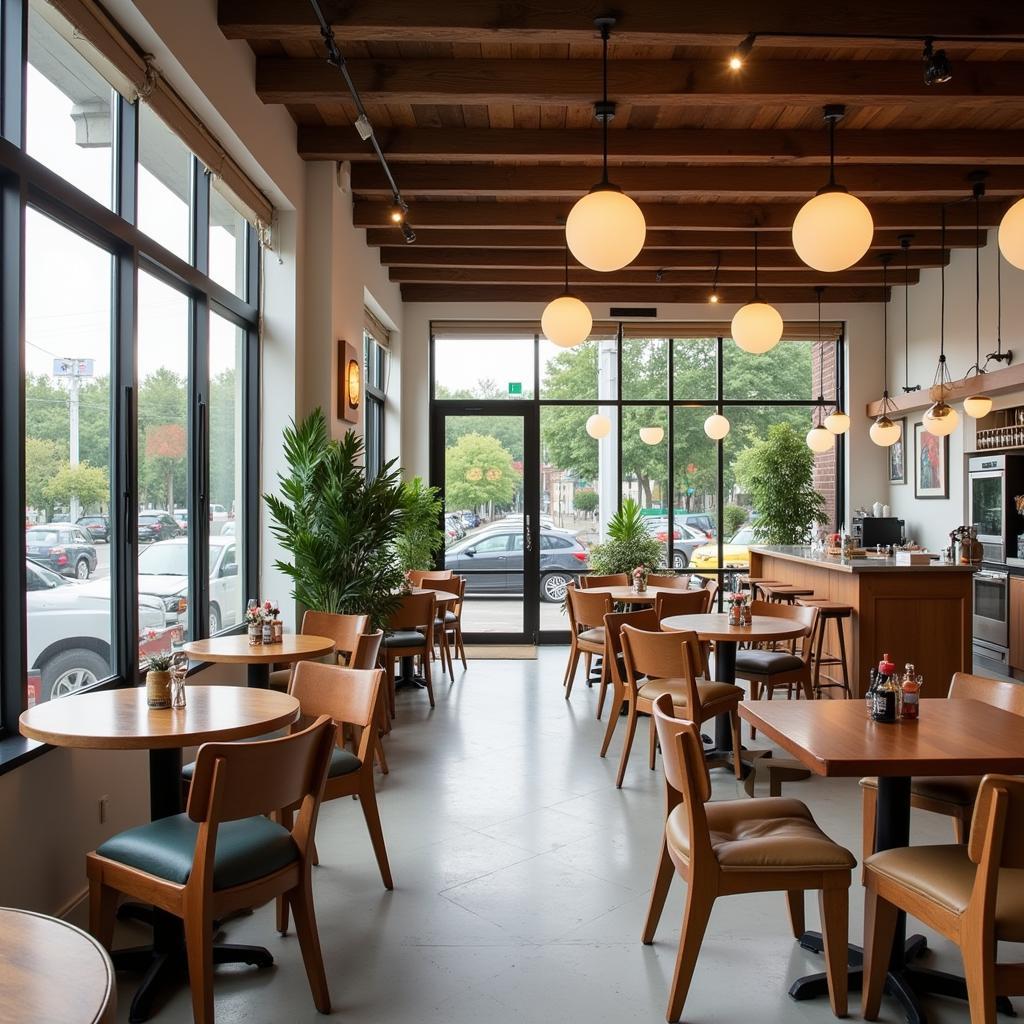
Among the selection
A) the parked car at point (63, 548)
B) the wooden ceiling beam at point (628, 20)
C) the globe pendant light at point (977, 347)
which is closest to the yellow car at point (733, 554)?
the globe pendant light at point (977, 347)

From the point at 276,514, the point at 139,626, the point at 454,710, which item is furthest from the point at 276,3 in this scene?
the point at 454,710

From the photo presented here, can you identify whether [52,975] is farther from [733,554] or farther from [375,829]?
[733,554]

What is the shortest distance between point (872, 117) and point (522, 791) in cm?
457

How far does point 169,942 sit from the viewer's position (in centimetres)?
274

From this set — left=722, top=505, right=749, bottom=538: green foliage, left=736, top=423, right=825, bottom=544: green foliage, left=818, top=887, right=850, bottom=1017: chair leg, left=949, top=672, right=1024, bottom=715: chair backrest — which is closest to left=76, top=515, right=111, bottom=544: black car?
left=818, top=887, right=850, bottom=1017: chair leg

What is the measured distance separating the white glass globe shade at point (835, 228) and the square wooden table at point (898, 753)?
200cm

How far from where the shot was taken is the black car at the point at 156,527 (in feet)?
13.4

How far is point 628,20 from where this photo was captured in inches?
163

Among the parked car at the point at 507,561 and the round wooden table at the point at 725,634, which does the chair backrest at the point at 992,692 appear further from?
the parked car at the point at 507,561

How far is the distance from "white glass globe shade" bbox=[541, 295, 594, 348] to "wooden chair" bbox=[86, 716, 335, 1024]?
3540 millimetres

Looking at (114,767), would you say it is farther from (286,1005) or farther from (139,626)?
(286,1005)

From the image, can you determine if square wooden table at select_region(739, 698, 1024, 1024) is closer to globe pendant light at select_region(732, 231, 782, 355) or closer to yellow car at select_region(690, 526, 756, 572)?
globe pendant light at select_region(732, 231, 782, 355)

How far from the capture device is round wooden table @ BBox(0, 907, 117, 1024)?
1216 mm

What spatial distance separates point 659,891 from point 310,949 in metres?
1.10
